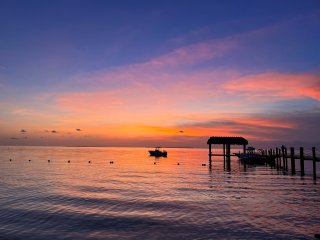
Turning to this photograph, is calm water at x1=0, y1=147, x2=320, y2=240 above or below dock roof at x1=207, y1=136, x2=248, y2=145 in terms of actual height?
below

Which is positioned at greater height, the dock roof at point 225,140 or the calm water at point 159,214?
the dock roof at point 225,140

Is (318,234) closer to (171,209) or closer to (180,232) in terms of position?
(180,232)

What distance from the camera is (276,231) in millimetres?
17234

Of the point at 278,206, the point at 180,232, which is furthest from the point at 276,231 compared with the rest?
the point at 278,206

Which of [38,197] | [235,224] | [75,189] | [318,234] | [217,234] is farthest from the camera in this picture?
[75,189]

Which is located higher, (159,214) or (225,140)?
(225,140)

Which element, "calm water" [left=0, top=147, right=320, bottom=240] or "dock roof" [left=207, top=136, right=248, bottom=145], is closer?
"calm water" [left=0, top=147, right=320, bottom=240]

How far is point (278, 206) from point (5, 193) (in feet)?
82.4

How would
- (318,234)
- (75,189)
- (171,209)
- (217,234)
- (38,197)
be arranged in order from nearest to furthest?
(318,234) < (217,234) < (171,209) < (38,197) < (75,189)

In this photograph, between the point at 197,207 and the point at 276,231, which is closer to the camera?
the point at 276,231

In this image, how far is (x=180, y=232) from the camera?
1709 centimetres

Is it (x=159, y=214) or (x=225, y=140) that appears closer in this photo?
(x=159, y=214)

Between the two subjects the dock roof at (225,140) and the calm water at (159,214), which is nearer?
the calm water at (159,214)

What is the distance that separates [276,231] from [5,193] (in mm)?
25455
